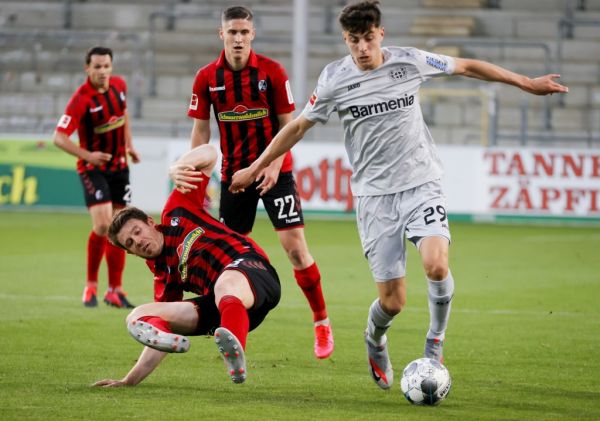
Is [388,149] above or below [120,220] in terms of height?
above

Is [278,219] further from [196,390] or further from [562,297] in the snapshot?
[562,297]

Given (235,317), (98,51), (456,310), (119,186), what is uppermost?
(98,51)

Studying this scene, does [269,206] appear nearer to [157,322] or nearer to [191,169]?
[191,169]

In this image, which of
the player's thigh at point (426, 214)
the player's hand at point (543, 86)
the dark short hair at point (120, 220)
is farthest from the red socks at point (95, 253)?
the player's hand at point (543, 86)

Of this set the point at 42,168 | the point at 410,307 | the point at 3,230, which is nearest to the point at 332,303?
the point at 410,307

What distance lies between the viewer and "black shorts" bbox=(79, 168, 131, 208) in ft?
35.4

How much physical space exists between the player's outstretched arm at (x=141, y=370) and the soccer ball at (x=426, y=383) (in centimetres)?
141

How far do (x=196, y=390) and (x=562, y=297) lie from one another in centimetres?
560

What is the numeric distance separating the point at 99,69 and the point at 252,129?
302 centimetres

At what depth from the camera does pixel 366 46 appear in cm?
656

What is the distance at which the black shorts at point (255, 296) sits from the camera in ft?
20.6

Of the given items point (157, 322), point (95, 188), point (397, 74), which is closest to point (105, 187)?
point (95, 188)

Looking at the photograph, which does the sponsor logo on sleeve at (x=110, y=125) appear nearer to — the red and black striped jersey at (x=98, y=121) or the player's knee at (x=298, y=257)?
the red and black striped jersey at (x=98, y=121)

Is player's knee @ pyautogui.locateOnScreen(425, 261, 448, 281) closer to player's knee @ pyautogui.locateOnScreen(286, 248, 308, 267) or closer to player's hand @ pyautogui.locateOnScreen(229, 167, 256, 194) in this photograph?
player's hand @ pyautogui.locateOnScreen(229, 167, 256, 194)
